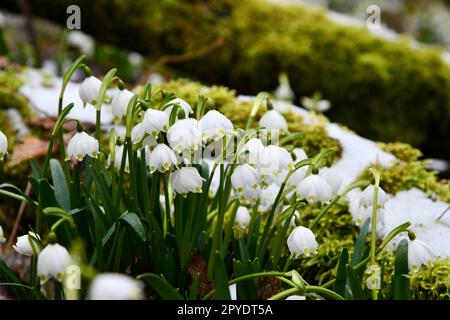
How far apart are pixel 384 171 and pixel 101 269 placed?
1.03m

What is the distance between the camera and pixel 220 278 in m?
1.27

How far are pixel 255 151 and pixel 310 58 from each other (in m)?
2.37

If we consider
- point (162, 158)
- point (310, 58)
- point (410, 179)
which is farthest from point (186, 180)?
point (310, 58)

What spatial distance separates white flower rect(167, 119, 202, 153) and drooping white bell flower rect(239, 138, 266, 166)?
0.34ft

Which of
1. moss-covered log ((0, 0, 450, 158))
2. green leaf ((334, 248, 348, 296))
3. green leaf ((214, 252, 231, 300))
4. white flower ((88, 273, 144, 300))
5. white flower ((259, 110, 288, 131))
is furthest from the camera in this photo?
moss-covered log ((0, 0, 450, 158))

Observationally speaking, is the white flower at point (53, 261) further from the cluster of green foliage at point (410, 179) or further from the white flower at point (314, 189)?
the cluster of green foliage at point (410, 179)

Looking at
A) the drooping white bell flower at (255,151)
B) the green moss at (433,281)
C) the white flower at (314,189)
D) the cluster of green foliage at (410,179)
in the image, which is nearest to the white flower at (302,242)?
the white flower at (314,189)

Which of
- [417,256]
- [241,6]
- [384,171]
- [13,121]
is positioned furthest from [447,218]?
[241,6]

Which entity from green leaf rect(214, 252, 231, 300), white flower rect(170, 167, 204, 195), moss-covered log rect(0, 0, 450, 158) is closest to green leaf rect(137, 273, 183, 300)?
green leaf rect(214, 252, 231, 300)

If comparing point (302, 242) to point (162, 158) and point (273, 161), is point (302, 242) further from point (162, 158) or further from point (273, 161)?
point (162, 158)

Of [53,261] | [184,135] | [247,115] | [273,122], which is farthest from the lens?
[247,115]

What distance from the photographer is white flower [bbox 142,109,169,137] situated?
49.9 inches

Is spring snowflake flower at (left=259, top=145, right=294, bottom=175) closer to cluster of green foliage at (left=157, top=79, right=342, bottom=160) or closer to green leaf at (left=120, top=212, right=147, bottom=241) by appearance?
green leaf at (left=120, top=212, right=147, bottom=241)

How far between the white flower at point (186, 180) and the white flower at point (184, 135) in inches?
2.4
